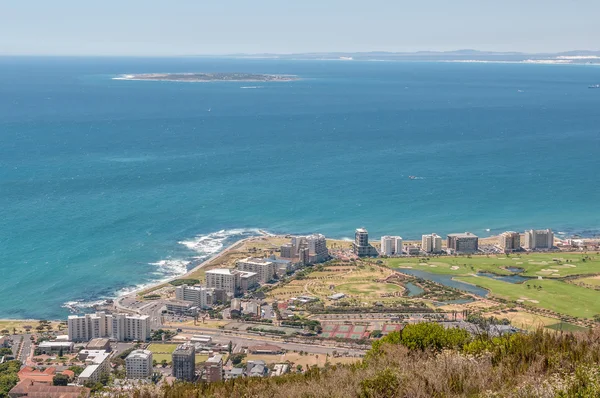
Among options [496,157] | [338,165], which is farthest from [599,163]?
[338,165]

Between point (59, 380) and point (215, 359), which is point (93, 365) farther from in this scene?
point (215, 359)

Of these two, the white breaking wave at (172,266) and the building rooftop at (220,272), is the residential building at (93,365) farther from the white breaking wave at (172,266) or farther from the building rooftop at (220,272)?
the white breaking wave at (172,266)

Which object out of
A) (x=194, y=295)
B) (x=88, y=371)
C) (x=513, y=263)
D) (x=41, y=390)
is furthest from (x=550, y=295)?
(x=41, y=390)

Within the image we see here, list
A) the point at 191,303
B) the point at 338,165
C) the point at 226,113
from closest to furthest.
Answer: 1. the point at 191,303
2. the point at 338,165
3. the point at 226,113

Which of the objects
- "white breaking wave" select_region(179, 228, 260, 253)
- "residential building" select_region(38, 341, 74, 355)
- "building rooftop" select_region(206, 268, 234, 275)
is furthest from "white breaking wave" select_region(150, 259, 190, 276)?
"residential building" select_region(38, 341, 74, 355)

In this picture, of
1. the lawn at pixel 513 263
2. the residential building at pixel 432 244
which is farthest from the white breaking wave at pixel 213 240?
the residential building at pixel 432 244

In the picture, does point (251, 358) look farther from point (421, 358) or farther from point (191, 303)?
point (421, 358)
